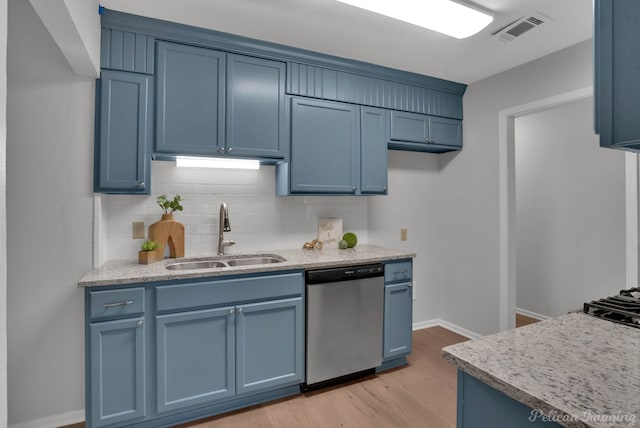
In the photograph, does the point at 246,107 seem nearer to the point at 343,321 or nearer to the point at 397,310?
the point at 343,321

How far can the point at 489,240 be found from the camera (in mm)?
3234

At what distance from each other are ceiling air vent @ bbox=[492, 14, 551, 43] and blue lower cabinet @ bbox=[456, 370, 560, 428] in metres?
2.32

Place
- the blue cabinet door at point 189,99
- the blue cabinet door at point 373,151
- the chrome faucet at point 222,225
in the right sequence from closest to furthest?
the blue cabinet door at point 189,99
the chrome faucet at point 222,225
the blue cabinet door at point 373,151

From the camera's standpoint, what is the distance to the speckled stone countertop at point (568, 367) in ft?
2.26

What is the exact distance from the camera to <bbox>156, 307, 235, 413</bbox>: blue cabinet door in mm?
1996

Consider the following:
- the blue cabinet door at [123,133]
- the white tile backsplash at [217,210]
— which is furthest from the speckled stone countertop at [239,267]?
the blue cabinet door at [123,133]

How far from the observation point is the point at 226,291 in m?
2.13

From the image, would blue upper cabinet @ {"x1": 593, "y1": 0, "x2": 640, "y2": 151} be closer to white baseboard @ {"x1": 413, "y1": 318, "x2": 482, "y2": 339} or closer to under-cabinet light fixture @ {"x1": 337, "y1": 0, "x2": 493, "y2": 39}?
under-cabinet light fixture @ {"x1": 337, "y1": 0, "x2": 493, "y2": 39}

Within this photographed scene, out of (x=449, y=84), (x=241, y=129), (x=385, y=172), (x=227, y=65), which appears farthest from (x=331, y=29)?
(x=449, y=84)

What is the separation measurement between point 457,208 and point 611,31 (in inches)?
120

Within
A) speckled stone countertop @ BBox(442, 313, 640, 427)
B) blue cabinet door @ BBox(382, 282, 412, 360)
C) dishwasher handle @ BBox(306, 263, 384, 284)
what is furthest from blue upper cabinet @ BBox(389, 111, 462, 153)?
speckled stone countertop @ BBox(442, 313, 640, 427)

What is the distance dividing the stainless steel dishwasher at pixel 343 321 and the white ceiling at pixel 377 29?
5.60 ft

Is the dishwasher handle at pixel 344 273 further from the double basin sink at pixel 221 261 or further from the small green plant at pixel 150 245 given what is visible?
the small green plant at pixel 150 245

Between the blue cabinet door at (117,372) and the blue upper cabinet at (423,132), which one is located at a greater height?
the blue upper cabinet at (423,132)
